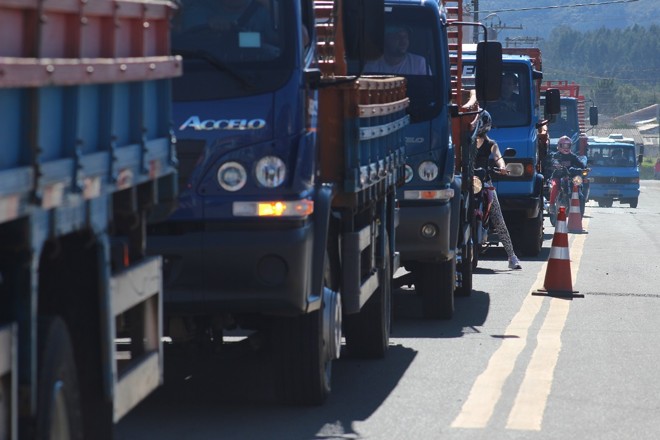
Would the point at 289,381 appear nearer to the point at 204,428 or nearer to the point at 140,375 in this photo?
the point at 204,428

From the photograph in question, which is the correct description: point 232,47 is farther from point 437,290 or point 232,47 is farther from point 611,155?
point 611,155

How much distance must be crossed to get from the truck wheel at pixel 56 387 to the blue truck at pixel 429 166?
23.6 ft

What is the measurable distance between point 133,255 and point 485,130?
10175 millimetres

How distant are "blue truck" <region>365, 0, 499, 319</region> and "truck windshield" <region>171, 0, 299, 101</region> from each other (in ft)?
13.9

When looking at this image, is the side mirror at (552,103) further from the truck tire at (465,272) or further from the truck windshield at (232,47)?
the truck windshield at (232,47)

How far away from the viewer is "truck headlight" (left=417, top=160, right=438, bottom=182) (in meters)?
12.2

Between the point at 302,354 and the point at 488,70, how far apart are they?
5747 millimetres

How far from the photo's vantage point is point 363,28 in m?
7.91

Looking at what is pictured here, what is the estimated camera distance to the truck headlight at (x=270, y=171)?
7543 millimetres

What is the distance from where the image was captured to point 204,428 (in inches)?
302

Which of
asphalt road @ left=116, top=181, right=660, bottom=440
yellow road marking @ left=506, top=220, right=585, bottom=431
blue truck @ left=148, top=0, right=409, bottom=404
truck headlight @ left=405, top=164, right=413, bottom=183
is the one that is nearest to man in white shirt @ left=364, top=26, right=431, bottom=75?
truck headlight @ left=405, top=164, right=413, bottom=183

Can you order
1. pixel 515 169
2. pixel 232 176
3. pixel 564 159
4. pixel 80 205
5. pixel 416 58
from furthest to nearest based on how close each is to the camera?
pixel 564 159
pixel 515 169
pixel 416 58
pixel 232 176
pixel 80 205

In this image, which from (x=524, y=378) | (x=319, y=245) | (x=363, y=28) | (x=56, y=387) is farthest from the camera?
(x=524, y=378)

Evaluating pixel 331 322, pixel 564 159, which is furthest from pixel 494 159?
pixel 564 159
